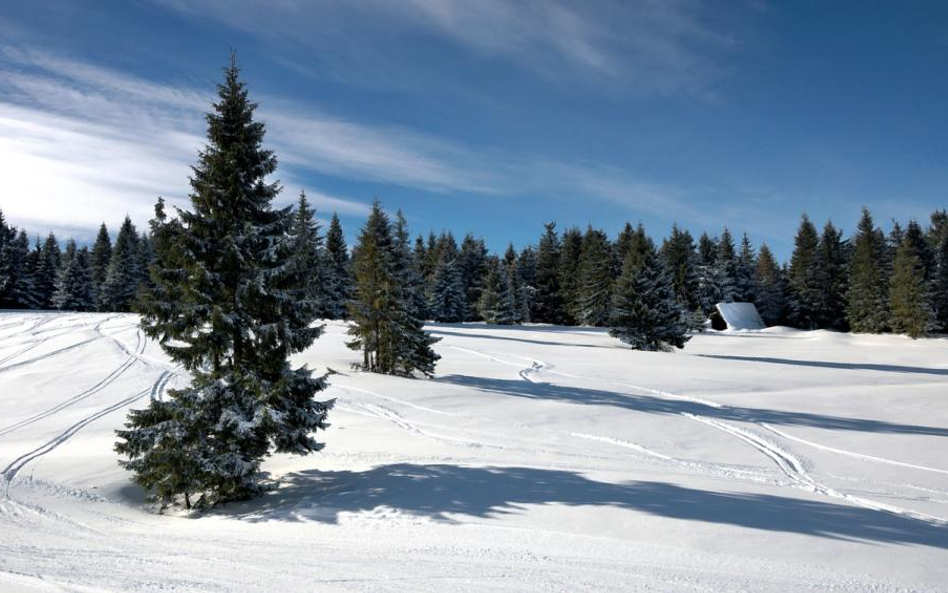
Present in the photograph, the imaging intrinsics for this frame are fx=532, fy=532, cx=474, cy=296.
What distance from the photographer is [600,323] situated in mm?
60219

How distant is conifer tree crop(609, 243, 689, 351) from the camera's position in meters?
37.8

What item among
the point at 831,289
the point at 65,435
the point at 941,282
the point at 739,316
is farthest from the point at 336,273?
the point at 941,282

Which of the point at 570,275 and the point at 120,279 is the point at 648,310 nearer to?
the point at 570,275

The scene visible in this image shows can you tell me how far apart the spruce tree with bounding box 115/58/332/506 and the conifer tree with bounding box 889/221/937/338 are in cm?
5527

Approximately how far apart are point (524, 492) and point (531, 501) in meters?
0.56

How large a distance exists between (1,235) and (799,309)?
94215 mm

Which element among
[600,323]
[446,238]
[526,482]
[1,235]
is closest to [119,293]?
[1,235]

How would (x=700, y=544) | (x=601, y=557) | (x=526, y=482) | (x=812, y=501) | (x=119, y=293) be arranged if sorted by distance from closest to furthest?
(x=601, y=557) < (x=700, y=544) < (x=812, y=501) < (x=526, y=482) < (x=119, y=293)

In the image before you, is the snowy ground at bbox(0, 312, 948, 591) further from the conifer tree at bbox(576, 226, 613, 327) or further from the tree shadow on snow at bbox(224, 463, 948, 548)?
the conifer tree at bbox(576, 226, 613, 327)

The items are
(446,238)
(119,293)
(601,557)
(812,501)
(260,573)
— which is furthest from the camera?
(446,238)

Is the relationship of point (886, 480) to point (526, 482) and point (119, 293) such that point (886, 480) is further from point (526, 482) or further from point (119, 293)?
point (119, 293)

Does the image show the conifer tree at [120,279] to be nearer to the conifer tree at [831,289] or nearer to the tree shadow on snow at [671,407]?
the tree shadow on snow at [671,407]

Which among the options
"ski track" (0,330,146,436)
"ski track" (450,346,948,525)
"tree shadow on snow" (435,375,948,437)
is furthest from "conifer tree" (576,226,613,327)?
"ski track" (0,330,146,436)

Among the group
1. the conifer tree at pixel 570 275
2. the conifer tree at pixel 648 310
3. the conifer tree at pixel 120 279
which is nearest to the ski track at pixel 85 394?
the conifer tree at pixel 648 310
